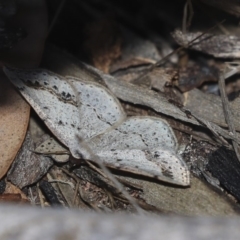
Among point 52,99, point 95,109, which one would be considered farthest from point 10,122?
point 95,109

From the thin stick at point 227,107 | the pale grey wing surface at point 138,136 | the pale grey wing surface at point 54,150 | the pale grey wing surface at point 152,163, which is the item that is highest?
the thin stick at point 227,107

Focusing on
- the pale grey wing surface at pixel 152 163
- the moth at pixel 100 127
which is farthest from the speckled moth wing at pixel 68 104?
the pale grey wing surface at pixel 152 163

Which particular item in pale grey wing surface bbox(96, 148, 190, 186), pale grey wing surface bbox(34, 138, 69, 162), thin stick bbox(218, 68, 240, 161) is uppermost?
thin stick bbox(218, 68, 240, 161)

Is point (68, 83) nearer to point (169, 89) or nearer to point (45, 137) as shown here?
point (45, 137)

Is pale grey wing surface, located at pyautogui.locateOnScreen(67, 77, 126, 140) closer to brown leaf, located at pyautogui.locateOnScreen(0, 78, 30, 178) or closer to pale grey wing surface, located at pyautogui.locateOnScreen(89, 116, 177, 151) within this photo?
pale grey wing surface, located at pyautogui.locateOnScreen(89, 116, 177, 151)

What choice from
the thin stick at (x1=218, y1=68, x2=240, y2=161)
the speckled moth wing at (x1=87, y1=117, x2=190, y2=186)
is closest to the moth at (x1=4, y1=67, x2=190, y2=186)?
the speckled moth wing at (x1=87, y1=117, x2=190, y2=186)

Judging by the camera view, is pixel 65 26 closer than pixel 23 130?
No

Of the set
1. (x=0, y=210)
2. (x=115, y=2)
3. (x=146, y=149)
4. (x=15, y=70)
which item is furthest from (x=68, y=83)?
(x=0, y=210)

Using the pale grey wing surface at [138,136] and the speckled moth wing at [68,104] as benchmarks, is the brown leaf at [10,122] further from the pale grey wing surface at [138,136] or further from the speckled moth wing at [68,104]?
the pale grey wing surface at [138,136]
